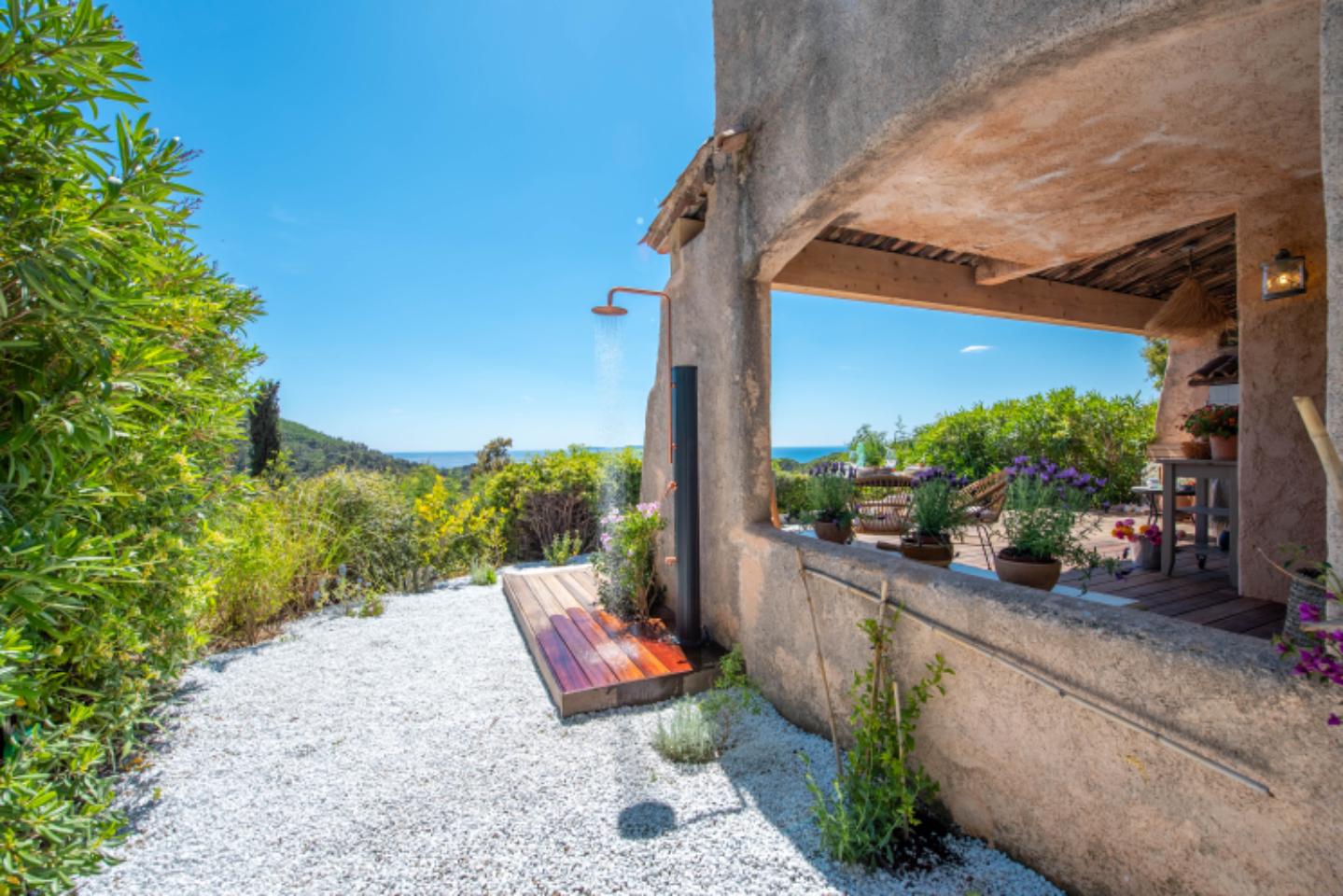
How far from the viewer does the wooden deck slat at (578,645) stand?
3404 mm

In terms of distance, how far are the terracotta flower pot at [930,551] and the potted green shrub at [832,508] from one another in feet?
1.87

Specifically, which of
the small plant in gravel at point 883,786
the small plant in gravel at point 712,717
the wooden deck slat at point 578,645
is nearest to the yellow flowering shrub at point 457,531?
the wooden deck slat at point 578,645

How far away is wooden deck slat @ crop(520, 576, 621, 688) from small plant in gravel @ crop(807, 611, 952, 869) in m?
1.49

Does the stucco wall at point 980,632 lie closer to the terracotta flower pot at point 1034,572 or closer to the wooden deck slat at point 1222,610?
the terracotta flower pot at point 1034,572

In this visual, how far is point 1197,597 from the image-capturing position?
11.2 ft

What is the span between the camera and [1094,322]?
5.35 metres

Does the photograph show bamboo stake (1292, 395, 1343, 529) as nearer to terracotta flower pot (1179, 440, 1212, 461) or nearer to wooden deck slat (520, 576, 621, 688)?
wooden deck slat (520, 576, 621, 688)

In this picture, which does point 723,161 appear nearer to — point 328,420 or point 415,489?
point 415,489

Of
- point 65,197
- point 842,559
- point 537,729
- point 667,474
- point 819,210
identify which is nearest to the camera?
point 65,197

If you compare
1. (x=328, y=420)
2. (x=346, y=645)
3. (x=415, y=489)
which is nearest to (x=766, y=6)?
(x=346, y=645)

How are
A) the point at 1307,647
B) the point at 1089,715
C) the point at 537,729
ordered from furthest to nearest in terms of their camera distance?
the point at 537,729, the point at 1089,715, the point at 1307,647

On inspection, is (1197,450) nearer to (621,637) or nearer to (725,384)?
(725,384)

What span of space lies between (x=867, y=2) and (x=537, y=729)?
407 cm

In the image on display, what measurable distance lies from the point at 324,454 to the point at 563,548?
9.99 meters
